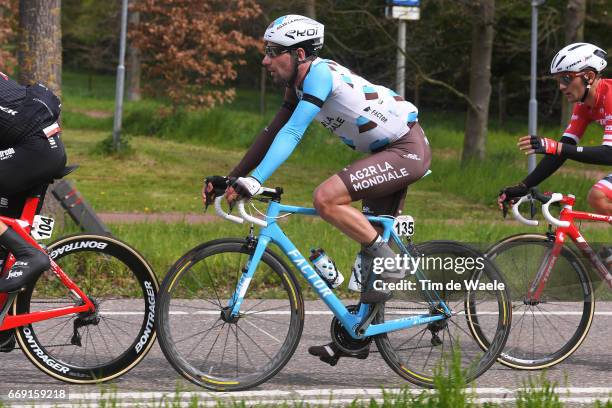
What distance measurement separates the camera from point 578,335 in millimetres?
6379

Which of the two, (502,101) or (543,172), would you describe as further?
(502,101)

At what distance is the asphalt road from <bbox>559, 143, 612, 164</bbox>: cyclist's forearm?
48.5 inches

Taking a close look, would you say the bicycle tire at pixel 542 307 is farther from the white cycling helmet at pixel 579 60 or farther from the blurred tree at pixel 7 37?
the blurred tree at pixel 7 37

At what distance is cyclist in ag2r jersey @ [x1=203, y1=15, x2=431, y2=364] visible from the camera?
536cm

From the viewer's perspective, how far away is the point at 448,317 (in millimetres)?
5871

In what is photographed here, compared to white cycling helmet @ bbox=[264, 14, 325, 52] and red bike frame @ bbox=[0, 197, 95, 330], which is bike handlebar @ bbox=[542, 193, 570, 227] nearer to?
white cycling helmet @ bbox=[264, 14, 325, 52]

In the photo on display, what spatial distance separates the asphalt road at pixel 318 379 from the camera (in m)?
5.52

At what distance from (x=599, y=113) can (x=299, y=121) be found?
2.08m

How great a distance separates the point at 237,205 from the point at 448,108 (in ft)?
117

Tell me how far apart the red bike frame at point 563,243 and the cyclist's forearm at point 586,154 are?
0.28 m

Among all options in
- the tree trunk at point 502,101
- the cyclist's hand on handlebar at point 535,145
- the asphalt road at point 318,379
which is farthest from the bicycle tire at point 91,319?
the tree trunk at point 502,101

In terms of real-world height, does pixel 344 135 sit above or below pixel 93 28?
above

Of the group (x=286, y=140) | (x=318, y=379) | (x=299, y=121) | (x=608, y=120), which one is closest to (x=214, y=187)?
(x=286, y=140)

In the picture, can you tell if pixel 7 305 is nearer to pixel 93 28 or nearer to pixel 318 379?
pixel 318 379
